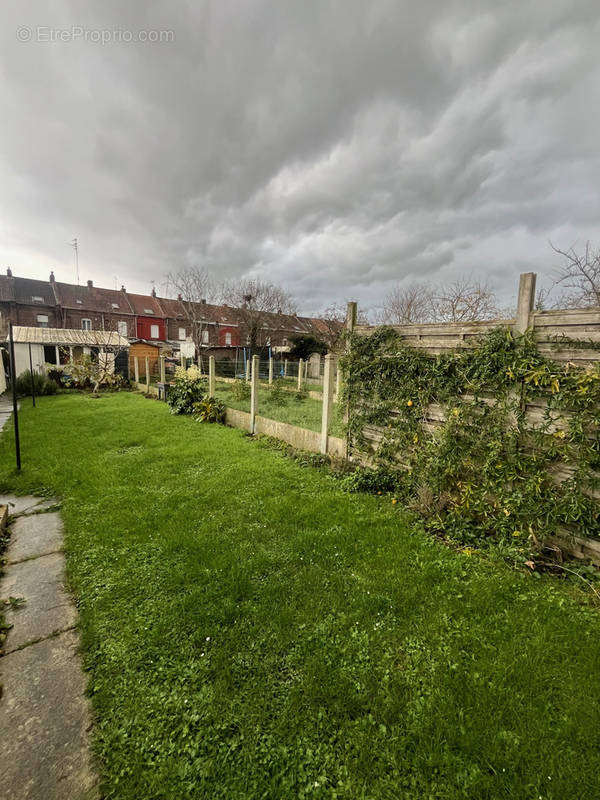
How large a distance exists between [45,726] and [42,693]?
217 mm

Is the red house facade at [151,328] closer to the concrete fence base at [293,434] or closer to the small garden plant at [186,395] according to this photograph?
the small garden plant at [186,395]

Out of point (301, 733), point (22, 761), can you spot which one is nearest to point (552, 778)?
point (301, 733)

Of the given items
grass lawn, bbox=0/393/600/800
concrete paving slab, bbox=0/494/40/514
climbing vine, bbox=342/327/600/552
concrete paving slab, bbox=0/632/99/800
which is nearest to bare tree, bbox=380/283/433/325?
climbing vine, bbox=342/327/600/552

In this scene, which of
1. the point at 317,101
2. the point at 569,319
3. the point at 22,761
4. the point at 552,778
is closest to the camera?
the point at 552,778

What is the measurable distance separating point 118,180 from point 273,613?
37.2 ft

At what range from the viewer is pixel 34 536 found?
11.0 ft

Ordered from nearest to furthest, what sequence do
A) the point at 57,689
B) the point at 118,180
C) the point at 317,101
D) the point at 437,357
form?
the point at 57,689 < the point at 437,357 < the point at 317,101 < the point at 118,180

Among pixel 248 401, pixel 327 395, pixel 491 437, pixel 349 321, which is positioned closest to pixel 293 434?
pixel 327 395

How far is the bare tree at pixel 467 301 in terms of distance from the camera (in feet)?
34.8

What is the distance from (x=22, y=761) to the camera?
146 centimetres

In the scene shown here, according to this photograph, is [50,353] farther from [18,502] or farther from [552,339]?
[552,339]

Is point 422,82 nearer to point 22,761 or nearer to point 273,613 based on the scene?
point 273,613

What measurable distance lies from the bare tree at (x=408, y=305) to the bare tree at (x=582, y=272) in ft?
25.8

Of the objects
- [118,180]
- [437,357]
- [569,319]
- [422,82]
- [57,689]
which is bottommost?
[57,689]
